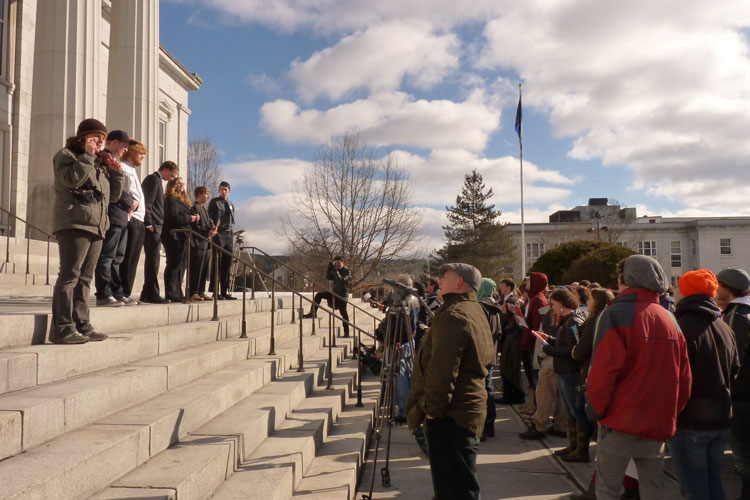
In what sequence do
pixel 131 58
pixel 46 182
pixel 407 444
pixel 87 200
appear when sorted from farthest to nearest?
1. pixel 131 58
2. pixel 46 182
3. pixel 407 444
4. pixel 87 200

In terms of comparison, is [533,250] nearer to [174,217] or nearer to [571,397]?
[571,397]

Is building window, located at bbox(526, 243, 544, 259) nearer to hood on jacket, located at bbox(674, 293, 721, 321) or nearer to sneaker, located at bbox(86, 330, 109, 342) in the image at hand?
hood on jacket, located at bbox(674, 293, 721, 321)

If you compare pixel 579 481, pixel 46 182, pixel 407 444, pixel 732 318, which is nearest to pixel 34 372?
pixel 407 444

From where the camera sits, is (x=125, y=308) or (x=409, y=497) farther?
A: (x=125, y=308)

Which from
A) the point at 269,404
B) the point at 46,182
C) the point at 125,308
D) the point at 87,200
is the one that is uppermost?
the point at 46,182

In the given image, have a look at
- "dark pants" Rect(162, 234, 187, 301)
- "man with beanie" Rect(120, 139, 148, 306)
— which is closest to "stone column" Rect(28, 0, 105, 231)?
"dark pants" Rect(162, 234, 187, 301)

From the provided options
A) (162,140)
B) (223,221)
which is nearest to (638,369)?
(223,221)

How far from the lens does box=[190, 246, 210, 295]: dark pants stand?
8.38 meters

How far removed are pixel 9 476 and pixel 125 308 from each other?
10.1 feet

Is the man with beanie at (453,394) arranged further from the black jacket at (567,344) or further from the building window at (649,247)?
the building window at (649,247)

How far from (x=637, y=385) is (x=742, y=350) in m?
1.89

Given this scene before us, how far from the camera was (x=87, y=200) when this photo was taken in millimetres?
4215

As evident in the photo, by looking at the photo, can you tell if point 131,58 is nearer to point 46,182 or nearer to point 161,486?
point 46,182

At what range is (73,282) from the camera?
13.3 ft
